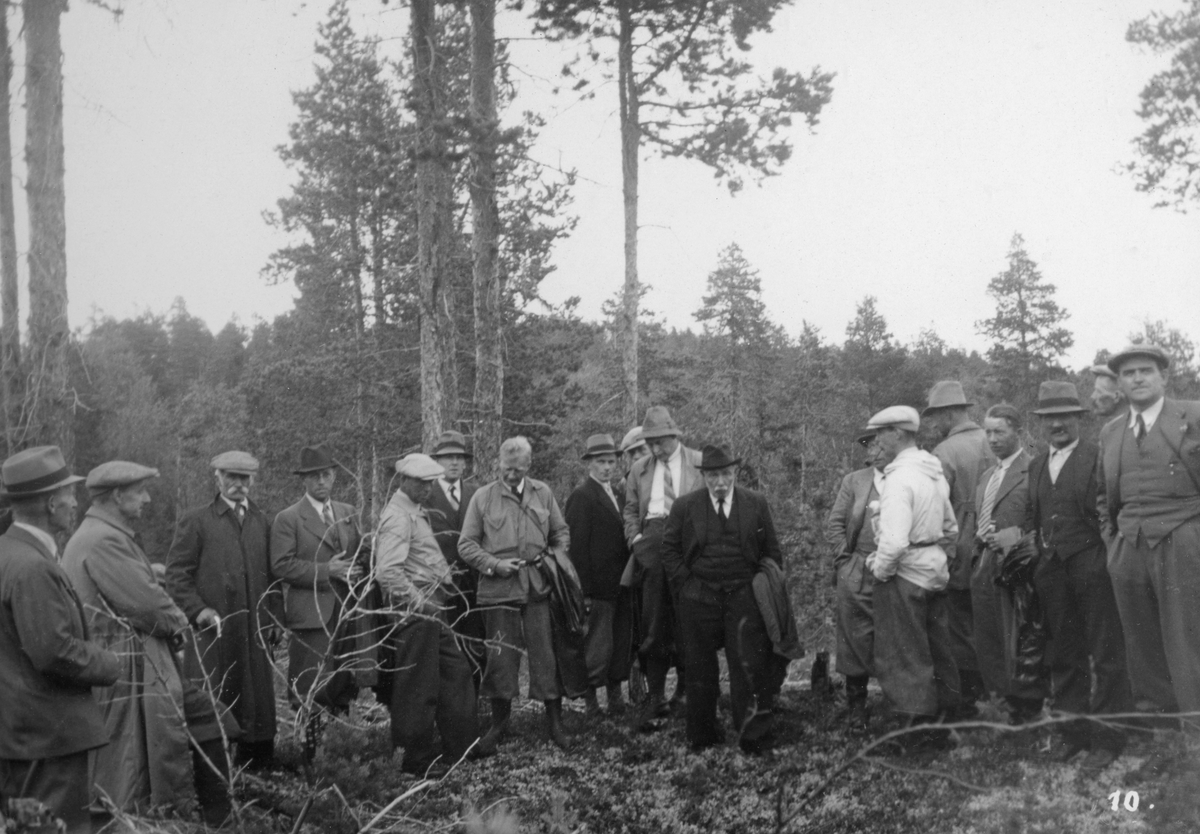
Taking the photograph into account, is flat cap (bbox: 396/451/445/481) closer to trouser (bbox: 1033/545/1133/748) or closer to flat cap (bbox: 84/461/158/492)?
flat cap (bbox: 84/461/158/492)

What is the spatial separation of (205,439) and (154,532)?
8.82 metres

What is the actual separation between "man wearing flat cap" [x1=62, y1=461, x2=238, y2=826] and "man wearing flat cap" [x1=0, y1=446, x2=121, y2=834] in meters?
0.58

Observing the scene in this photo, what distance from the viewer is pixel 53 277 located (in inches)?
343

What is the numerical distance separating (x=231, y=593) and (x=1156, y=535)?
5.64 metres

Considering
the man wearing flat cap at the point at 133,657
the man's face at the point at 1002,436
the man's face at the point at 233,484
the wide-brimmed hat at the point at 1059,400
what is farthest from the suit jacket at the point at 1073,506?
the man's face at the point at 233,484

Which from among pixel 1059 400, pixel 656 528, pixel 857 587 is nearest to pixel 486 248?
pixel 656 528

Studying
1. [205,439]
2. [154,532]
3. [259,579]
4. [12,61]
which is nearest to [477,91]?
[12,61]

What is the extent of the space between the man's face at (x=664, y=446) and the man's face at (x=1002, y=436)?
240cm

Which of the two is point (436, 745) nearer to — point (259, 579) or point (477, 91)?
point (259, 579)

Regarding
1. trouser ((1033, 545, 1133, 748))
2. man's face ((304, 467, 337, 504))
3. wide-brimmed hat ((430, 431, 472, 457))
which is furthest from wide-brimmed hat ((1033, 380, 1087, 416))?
man's face ((304, 467, 337, 504))

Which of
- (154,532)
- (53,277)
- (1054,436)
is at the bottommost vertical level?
(154,532)

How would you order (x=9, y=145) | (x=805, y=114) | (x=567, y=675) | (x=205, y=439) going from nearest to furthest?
(x=567, y=675), (x=9, y=145), (x=805, y=114), (x=205, y=439)

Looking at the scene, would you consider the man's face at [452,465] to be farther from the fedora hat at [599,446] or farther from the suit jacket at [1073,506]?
the suit jacket at [1073,506]

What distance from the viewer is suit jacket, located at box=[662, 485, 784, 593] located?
689 cm
